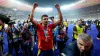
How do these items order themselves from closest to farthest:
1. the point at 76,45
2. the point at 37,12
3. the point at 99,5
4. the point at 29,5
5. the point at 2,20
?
the point at 76,45
the point at 2,20
the point at 99,5
the point at 29,5
the point at 37,12

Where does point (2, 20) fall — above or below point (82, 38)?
above

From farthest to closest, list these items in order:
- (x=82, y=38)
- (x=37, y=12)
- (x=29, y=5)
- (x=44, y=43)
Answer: (x=37, y=12)
(x=29, y=5)
(x=44, y=43)
(x=82, y=38)

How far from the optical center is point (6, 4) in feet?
136

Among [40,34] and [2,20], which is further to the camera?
[40,34]

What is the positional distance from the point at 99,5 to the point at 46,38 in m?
41.6

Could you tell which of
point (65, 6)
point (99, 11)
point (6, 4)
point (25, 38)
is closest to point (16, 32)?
point (25, 38)

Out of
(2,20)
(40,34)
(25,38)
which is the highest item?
(2,20)

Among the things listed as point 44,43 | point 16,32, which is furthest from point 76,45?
point 16,32

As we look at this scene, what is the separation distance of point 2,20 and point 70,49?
1671 mm

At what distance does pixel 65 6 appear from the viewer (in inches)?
2751

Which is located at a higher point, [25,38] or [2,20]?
[2,20]

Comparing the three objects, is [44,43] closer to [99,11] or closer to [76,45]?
[76,45]

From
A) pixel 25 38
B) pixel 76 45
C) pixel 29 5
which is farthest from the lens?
pixel 29 5

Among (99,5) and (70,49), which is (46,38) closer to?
(70,49)
